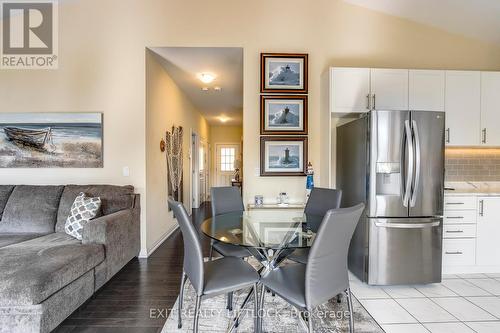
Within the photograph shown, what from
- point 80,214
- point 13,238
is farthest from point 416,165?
point 13,238

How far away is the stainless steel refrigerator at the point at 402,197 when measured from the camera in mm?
2471

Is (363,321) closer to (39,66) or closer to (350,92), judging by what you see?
(350,92)

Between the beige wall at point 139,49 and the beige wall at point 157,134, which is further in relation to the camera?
the beige wall at point 157,134

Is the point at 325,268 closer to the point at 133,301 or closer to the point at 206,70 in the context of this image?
the point at 133,301

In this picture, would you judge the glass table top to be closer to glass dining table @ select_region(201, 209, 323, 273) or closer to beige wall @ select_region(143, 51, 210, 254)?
glass dining table @ select_region(201, 209, 323, 273)

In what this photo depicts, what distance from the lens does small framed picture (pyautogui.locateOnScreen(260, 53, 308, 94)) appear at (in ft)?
10.7

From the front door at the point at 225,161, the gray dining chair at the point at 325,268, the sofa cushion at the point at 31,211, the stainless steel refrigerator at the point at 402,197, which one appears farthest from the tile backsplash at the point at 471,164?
the front door at the point at 225,161

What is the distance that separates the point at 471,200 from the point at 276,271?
2.61 m

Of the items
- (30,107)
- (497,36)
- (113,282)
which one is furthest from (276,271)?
(497,36)

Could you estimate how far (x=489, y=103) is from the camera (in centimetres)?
300

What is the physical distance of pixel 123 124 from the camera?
327cm

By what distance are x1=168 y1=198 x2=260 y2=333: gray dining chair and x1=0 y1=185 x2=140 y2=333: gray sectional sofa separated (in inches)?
34.9

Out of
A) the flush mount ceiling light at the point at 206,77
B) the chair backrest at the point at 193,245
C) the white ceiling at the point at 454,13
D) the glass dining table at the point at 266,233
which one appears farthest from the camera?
the flush mount ceiling light at the point at 206,77

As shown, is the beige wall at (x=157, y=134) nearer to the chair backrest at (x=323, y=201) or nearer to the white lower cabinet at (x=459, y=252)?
the chair backrest at (x=323, y=201)
